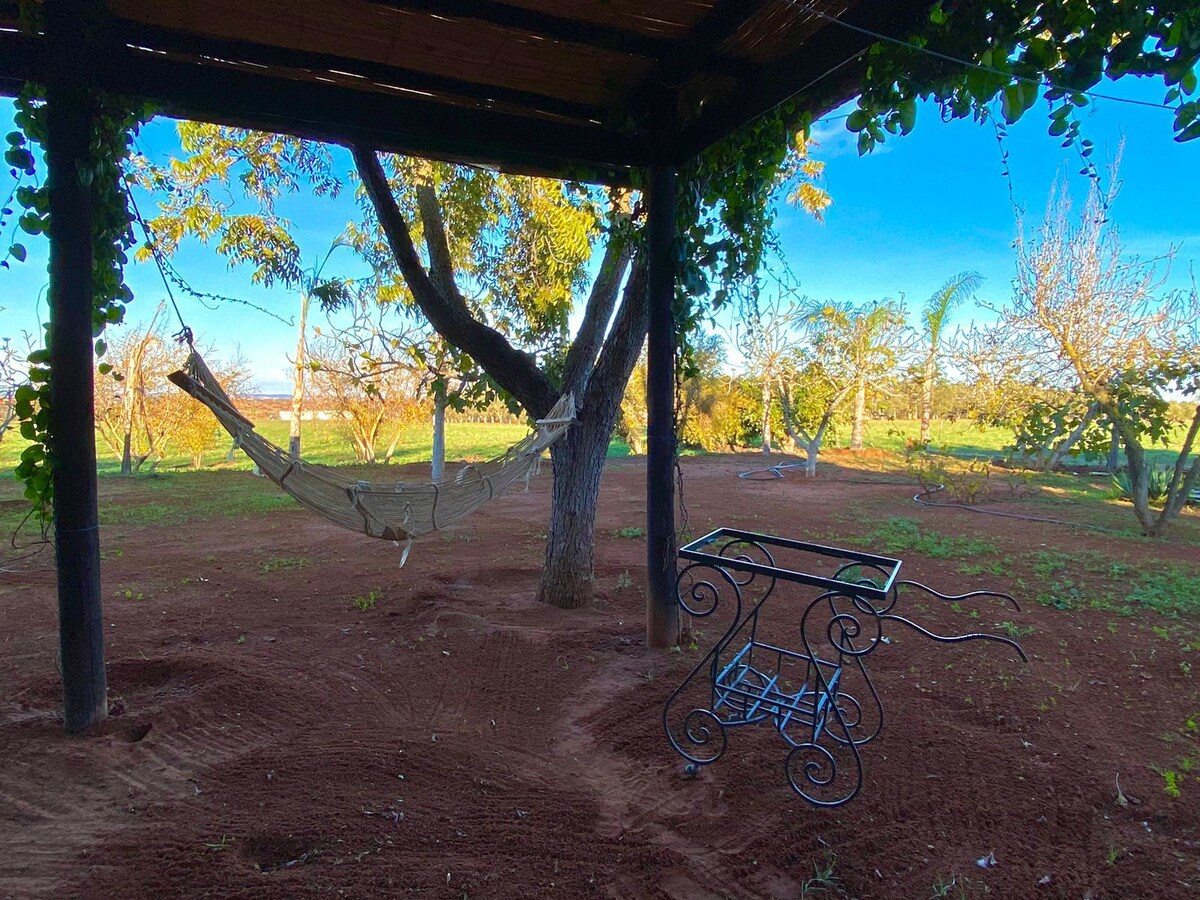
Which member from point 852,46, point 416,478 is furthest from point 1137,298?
point 416,478

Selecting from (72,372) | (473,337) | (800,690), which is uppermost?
(473,337)

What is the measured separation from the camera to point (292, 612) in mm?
3193

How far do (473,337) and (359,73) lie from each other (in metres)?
1.32

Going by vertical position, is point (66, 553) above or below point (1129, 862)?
above

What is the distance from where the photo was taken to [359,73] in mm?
2191

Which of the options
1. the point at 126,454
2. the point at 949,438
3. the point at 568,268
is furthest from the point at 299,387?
the point at 949,438

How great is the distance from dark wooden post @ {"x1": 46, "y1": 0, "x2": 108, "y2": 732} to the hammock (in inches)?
10.7

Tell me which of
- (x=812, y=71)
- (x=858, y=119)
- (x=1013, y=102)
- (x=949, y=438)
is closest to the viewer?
(x=1013, y=102)

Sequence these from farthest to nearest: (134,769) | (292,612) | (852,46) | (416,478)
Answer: (416,478)
(292,612)
(134,769)
(852,46)

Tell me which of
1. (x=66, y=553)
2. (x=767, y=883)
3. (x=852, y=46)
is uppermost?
(x=852, y=46)

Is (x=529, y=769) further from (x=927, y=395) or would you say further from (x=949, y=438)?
(x=949, y=438)

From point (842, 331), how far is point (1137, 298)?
14.4 feet

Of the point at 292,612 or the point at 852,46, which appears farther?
the point at 292,612

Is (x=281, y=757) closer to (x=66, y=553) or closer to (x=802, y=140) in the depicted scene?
(x=66, y=553)
